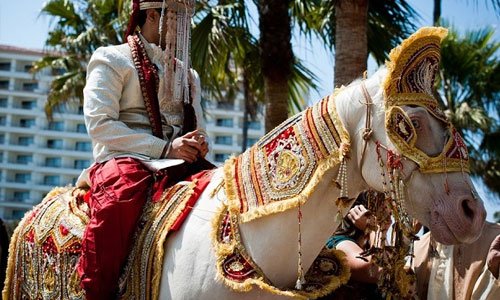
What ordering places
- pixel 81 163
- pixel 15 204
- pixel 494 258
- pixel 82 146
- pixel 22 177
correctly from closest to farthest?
1. pixel 494 258
2. pixel 15 204
3. pixel 22 177
4. pixel 82 146
5. pixel 81 163

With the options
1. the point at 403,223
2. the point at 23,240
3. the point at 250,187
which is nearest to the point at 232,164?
the point at 250,187

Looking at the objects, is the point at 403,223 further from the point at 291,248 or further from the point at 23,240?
Answer: the point at 23,240

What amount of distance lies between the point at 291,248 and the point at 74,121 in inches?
2757

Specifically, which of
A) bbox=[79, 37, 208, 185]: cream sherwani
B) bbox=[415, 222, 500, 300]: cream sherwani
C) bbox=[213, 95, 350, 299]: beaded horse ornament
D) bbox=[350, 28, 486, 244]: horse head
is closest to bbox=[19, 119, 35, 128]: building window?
bbox=[79, 37, 208, 185]: cream sherwani

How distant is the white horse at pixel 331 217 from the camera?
2633mm

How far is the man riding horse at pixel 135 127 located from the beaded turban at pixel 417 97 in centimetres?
126

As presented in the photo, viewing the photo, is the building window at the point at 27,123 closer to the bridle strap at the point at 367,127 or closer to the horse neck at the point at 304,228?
the horse neck at the point at 304,228

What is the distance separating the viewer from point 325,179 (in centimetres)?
291

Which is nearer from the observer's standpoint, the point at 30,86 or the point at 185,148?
the point at 185,148

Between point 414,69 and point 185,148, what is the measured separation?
1.37 metres

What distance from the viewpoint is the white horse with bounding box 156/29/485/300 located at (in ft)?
8.64

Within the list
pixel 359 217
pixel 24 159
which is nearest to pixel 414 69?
pixel 359 217

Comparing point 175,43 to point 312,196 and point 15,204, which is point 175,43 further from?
point 15,204

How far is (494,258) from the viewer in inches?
133
